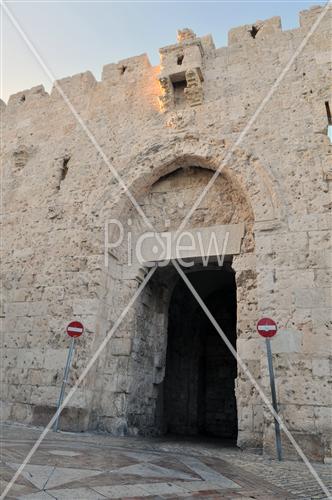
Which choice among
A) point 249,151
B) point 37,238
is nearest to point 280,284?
point 249,151

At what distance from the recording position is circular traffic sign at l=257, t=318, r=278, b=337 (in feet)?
16.1

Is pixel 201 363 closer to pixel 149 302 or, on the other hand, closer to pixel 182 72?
pixel 149 302

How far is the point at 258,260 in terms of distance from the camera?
5.83m

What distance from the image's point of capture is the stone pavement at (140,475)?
2.61 metres

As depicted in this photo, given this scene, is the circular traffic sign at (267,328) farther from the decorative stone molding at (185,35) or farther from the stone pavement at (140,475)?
the decorative stone molding at (185,35)

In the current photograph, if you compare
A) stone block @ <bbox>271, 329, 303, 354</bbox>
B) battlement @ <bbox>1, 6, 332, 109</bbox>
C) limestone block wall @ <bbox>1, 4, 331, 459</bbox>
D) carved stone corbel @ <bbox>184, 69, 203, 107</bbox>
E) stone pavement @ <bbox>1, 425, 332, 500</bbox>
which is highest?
battlement @ <bbox>1, 6, 332, 109</bbox>

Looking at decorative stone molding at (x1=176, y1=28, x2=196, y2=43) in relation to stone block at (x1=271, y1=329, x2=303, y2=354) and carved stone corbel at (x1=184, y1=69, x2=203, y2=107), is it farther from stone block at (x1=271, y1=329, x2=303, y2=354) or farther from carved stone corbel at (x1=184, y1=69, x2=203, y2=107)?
stone block at (x1=271, y1=329, x2=303, y2=354)

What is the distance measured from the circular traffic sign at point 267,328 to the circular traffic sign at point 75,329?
2775mm

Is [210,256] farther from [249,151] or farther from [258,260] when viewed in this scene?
[249,151]

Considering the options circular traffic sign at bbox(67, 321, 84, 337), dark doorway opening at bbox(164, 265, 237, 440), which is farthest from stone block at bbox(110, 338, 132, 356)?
dark doorway opening at bbox(164, 265, 237, 440)

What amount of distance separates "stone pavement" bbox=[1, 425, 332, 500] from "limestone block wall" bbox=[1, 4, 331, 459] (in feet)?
4.26

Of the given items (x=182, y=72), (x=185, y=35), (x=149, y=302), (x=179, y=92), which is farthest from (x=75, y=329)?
(x=185, y=35)

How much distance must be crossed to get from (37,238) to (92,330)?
8.08 feet

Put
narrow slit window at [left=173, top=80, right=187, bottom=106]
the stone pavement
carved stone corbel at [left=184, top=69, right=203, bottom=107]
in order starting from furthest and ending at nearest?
1. narrow slit window at [left=173, top=80, right=187, bottom=106]
2. carved stone corbel at [left=184, top=69, right=203, bottom=107]
3. the stone pavement
